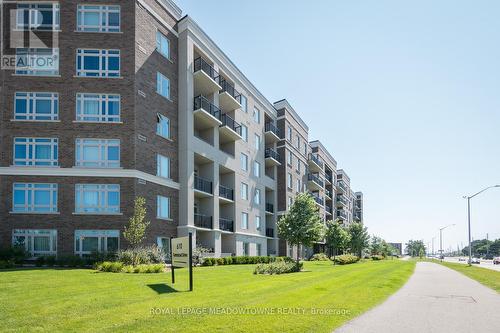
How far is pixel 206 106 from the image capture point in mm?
34312

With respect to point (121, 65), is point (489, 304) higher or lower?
lower

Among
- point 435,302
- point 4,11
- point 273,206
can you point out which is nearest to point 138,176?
point 4,11

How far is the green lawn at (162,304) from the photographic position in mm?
8539

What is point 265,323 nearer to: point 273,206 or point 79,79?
point 79,79

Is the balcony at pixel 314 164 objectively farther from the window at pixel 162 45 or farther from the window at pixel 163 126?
the window at pixel 162 45

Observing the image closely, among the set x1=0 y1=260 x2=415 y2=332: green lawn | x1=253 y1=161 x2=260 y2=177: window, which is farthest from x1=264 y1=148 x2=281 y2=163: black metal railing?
x1=0 y1=260 x2=415 y2=332: green lawn

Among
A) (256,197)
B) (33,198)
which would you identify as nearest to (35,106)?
(33,198)

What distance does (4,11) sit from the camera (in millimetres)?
27203

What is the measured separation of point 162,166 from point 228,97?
1115 centimetres

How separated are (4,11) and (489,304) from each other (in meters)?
31.3

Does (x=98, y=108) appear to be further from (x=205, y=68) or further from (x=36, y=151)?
(x=205, y=68)

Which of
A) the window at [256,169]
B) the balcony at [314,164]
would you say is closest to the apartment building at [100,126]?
the window at [256,169]

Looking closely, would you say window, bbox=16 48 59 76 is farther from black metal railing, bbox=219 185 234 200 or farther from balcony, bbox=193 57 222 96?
black metal railing, bbox=219 185 234 200

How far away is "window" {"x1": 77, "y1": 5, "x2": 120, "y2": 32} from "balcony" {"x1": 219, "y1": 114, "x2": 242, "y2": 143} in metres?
12.4
